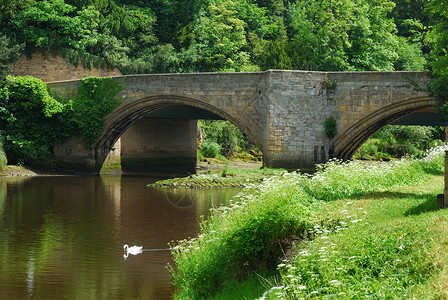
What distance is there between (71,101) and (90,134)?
164 centimetres

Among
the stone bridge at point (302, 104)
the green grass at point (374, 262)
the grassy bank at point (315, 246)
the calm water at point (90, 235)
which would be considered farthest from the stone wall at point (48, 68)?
the green grass at point (374, 262)

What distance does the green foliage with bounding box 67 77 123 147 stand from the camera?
29.1m

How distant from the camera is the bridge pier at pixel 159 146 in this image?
32.7 meters

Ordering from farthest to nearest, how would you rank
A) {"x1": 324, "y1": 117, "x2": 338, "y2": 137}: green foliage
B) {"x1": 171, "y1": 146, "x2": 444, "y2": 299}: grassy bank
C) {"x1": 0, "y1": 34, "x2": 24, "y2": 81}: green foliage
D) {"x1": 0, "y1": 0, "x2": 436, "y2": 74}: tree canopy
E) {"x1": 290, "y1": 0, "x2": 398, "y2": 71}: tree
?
{"x1": 290, "y1": 0, "x2": 398, "y2": 71}: tree
{"x1": 0, "y1": 0, "x2": 436, "y2": 74}: tree canopy
{"x1": 0, "y1": 34, "x2": 24, "y2": 81}: green foliage
{"x1": 324, "y1": 117, "x2": 338, "y2": 137}: green foliage
{"x1": 171, "y1": 146, "x2": 444, "y2": 299}: grassy bank

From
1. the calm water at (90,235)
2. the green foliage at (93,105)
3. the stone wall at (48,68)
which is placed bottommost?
the calm water at (90,235)

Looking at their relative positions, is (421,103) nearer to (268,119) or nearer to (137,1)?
(268,119)

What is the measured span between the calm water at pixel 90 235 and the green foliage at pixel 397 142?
17919mm

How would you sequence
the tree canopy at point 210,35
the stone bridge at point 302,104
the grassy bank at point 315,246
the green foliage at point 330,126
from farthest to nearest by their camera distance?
the tree canopy at point 210,35, the green foliage at point 330,126, the stone bridge at point 302,104, the grassy bank at point 315,246

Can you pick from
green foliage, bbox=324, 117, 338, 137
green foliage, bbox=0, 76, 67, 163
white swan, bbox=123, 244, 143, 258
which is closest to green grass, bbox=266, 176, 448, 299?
white swan, bbox=123, 244, 143, 258

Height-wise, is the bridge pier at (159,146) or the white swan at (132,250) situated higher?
the bridge pier at (159,146)

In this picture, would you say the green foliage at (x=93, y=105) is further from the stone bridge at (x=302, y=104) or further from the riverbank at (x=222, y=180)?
the riverbank at (x=222, y=180)

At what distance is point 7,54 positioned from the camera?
106ft

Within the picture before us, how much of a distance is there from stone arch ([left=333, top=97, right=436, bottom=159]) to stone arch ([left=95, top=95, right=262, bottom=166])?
10.2 ft

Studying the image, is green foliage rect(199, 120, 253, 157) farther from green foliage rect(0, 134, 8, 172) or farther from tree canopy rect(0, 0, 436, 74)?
green foliage rect(0, 134, 8, 172)
